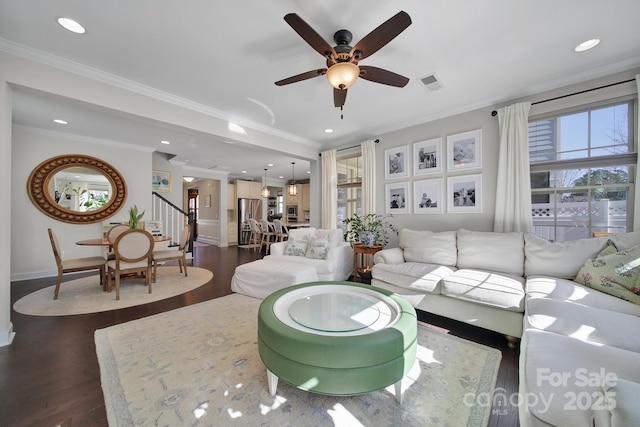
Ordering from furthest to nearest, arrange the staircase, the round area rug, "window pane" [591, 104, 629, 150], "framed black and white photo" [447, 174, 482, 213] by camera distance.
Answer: the staircase, "framed black and white photo" [447, 174, 482, 213], the round area rug, "window pane" [591, 104, 629, 150]

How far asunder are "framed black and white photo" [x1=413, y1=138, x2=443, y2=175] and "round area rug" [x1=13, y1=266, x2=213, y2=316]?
409 cm

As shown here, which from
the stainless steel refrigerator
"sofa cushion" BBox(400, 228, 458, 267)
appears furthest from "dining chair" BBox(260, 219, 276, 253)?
"sofa cushion" BBox(400, 228, 458, 267)

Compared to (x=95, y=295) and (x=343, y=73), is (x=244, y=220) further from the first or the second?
(x=343, y=73)

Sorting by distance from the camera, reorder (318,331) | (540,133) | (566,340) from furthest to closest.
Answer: (540,133)
(318,331)
(566,340)

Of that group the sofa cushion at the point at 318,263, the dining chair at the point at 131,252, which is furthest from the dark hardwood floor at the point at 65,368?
the sofa cushion at the point at 318,263

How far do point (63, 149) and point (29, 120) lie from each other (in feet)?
2.28

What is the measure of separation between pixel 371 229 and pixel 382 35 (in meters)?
2.87

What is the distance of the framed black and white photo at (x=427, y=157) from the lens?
12.0 feet

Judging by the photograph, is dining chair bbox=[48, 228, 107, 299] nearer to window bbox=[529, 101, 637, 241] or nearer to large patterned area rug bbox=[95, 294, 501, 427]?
large patterned area rug bbox=[95, 294, 501, 427]

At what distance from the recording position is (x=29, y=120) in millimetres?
3812

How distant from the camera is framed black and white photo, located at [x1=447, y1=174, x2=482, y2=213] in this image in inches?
130

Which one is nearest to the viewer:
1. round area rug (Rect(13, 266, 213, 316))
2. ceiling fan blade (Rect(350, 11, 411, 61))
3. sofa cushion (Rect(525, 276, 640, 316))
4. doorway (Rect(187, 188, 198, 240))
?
ceiling fan blade (Rect(350, 11, 411, 61))

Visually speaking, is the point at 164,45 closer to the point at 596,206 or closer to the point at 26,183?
the point at 26,183

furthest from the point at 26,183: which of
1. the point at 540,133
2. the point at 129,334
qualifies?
the point at 540,133
